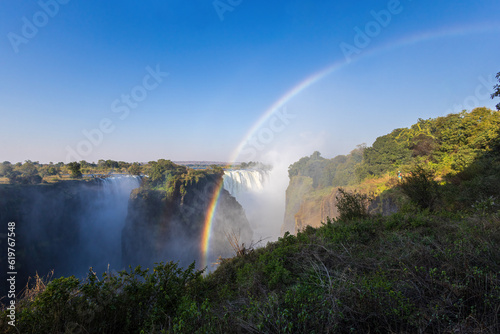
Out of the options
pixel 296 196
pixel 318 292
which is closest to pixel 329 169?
pixel 296 196

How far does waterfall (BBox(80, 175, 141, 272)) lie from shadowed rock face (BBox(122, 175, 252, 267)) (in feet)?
5.36

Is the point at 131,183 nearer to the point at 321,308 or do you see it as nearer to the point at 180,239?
the point at 180,239

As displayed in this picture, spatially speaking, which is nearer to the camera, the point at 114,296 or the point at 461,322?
the point at 461,322

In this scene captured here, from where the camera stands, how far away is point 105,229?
31.8 m

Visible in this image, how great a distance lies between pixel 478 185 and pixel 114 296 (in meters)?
10.9

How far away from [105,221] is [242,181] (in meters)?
34.4

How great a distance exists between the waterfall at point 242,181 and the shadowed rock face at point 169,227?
8.39 m

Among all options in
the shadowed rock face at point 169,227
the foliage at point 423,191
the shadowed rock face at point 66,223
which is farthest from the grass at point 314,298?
the shadowed rock face at point 169,227

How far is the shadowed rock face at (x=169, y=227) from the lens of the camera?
109 ft

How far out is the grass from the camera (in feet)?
5.45

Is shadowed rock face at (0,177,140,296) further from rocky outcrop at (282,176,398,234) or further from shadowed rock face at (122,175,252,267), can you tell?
rocky outcrop at (282,176,398,234)

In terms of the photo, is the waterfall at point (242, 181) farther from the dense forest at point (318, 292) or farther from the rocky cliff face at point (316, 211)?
the dense forest at point (318, 292)

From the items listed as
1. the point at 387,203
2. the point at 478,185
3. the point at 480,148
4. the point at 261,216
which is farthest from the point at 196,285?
the point at 261,216

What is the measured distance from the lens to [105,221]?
31906mm
